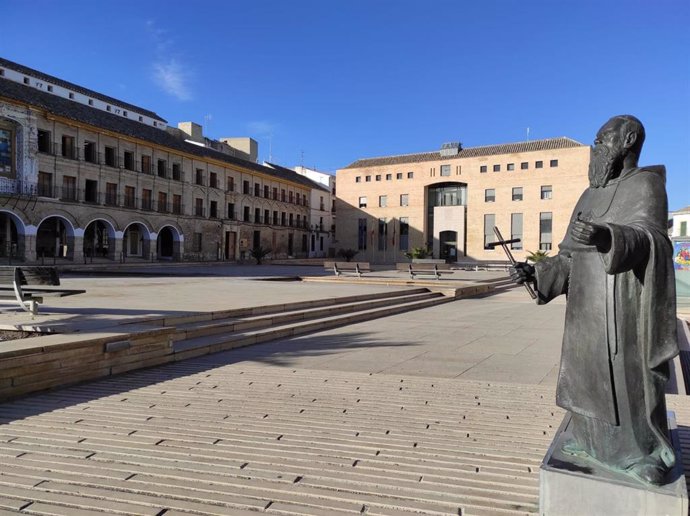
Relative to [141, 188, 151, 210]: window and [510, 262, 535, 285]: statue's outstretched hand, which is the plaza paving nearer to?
[510, 262, 535, 285]: statue's outstretched hand

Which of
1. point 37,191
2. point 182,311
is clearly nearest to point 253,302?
point 182,311

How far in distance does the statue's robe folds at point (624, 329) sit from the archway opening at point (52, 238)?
35412 millimetres

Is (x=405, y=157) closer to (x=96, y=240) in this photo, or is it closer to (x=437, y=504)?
(x=96, y=240)

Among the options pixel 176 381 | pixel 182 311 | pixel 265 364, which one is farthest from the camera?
pixel 182 311

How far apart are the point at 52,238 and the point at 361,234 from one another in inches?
1327

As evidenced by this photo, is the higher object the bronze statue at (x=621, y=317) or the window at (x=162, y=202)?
the window at (x=162, y=202)

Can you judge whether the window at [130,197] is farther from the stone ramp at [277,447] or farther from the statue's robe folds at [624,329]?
the statue's robe folds at [624,329]

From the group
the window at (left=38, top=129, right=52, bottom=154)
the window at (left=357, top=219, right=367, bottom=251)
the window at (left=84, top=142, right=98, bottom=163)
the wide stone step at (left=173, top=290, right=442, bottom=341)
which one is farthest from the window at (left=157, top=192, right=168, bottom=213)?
the wide stone step at (left=173, top=290, right=442, bottom=341)

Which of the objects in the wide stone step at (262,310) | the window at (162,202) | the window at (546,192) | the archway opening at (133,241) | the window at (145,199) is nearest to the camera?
the wide stone step at (262,310)

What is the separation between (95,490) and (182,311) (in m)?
5.92

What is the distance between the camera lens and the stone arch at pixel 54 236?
31944 mm

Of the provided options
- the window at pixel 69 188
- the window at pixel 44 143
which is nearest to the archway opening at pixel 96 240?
the window at pixel 69 188

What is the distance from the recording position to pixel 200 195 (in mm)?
44250

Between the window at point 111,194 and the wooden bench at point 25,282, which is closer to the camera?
the wooden bench at point 25,282
